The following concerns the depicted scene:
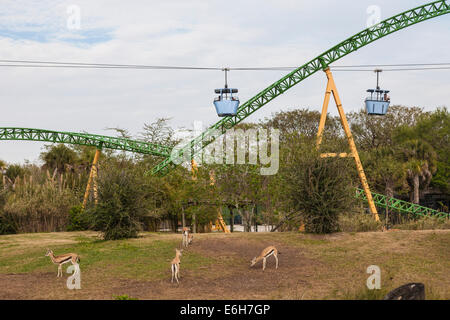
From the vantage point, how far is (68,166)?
42594 mm

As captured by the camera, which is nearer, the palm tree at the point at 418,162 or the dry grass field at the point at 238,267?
the dry grass field at the point at 238,267

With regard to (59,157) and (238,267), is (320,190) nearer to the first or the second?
(238,267)

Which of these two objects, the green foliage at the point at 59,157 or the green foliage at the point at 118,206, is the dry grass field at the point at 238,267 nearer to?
the green foliage at the point at 118,206

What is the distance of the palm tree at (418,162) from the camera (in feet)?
140

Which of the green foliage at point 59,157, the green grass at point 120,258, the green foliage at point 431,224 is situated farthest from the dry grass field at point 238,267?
the green foliage at point 59,157

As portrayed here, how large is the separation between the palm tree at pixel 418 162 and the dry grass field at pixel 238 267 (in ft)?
82.8

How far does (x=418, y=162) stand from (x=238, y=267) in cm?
3176

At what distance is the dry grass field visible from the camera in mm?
12367

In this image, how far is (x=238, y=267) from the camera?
15.2m

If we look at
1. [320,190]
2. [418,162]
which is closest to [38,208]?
[320,190]

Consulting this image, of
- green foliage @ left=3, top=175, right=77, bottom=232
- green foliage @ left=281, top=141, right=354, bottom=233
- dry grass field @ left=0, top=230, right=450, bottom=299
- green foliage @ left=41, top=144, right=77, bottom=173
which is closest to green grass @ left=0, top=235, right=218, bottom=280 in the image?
dry grass field @ left=0, top=230, right=450, bottom=299

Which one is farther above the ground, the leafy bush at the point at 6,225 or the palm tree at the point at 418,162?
the palm tree at the point at 418,162

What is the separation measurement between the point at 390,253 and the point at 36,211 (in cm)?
2037
